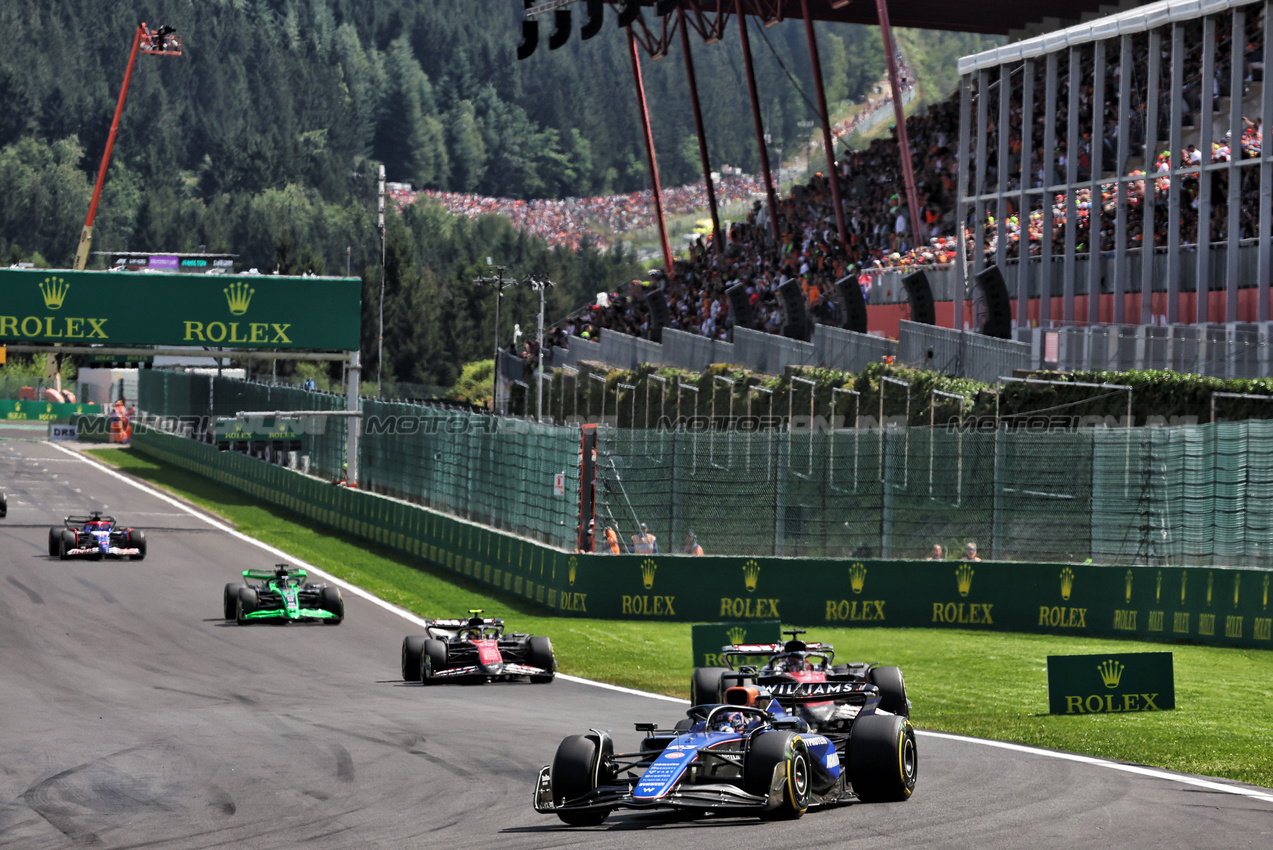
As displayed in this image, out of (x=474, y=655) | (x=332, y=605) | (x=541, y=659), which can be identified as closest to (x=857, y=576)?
(x=541, y=659)

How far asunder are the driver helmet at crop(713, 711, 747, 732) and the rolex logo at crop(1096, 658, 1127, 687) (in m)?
6.62

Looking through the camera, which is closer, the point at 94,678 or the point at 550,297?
the point at 94,678

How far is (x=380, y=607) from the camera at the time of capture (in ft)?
96.7

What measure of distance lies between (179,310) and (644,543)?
2075 centimetres

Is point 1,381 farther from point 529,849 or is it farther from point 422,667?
point 529,849

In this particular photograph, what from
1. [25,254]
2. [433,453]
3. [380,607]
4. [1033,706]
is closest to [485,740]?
[1033,706]

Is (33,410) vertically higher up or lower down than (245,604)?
higher up

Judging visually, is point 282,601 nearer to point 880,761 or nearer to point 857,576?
point 857,576

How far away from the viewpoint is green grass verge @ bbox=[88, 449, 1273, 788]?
15.2 meters

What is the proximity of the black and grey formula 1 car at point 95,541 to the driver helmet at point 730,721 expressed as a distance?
951 inches

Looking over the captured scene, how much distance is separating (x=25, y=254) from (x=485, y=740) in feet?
624

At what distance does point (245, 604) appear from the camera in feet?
84.9

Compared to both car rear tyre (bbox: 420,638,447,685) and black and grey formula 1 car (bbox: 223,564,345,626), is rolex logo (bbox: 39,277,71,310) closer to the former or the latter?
black and grey formula 1 car (bbox: 223,564,345,626)

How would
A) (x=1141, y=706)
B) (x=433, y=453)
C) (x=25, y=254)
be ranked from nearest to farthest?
(x=1141, y=706)
(x=433, y=453)
(x=25, y=254)
